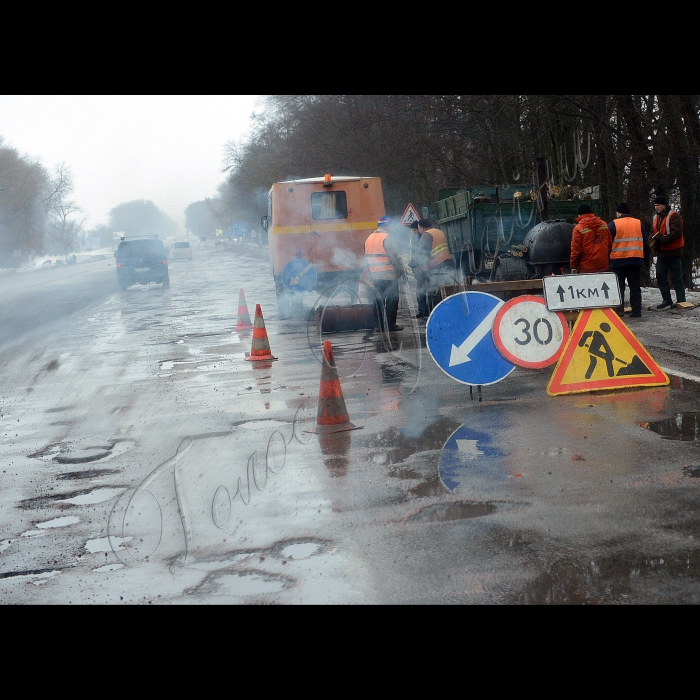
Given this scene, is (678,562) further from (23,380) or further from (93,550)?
(23,380)

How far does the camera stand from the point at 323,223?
1861cm

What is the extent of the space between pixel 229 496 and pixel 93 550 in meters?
1.12

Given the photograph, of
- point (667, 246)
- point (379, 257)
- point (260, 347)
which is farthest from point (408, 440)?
point (667, 246)

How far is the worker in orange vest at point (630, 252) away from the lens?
46.1 ft

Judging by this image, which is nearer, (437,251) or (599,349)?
(599,349)

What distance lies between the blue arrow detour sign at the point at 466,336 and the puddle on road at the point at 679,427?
1.60m

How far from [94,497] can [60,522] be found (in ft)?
1.73

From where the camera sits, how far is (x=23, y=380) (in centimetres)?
1249

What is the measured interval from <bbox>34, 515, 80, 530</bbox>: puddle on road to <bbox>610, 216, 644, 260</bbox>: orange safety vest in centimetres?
1075

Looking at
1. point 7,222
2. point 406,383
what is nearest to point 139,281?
point 406,383

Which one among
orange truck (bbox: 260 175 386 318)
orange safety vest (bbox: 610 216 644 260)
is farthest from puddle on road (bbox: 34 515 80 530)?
orange truck (bbox: 260 175 386 318)

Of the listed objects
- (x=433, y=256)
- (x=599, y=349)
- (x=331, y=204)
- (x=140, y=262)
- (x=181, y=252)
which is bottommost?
(x=599, y=349)

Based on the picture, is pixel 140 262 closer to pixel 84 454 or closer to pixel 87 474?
pixel 84 454

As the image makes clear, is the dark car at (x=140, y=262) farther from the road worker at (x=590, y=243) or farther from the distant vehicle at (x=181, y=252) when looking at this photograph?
the distant vehicle at (x=181, y=252)
